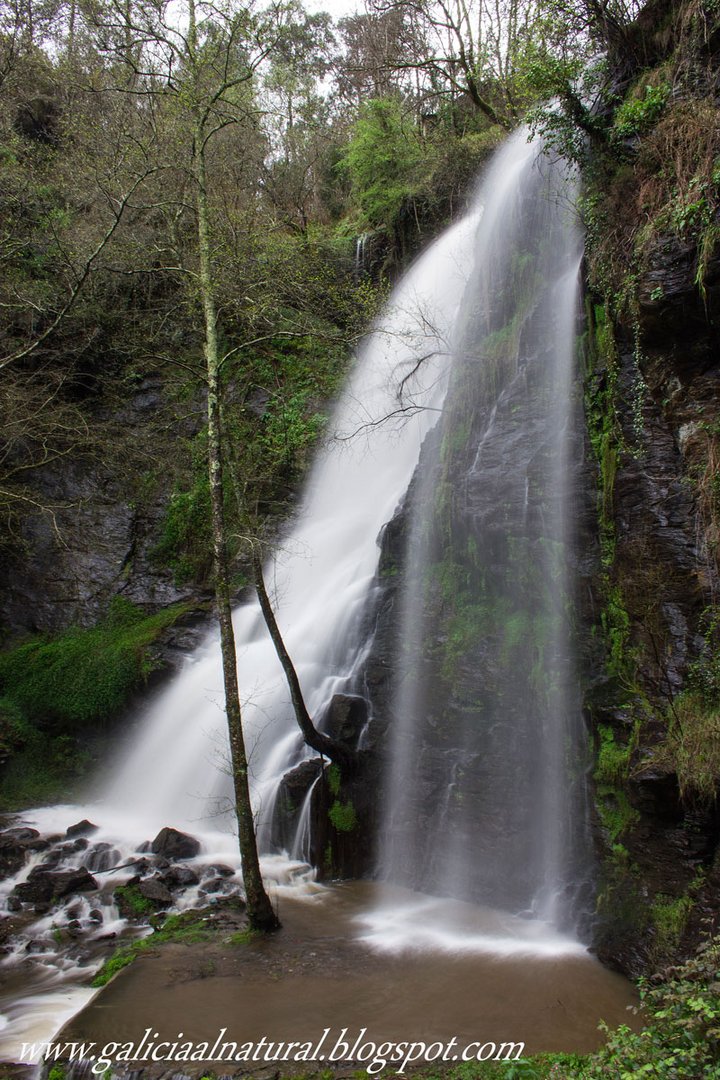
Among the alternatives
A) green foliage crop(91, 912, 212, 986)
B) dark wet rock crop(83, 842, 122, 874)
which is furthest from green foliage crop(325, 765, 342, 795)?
dark wet rock crop(83, 842, 122, 874)

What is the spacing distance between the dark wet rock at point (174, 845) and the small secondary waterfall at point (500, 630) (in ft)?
8.81

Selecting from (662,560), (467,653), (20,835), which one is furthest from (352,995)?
(20,835)

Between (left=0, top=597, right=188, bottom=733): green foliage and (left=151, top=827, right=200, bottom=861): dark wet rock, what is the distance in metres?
4.06

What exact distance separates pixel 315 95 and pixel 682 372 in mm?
22680

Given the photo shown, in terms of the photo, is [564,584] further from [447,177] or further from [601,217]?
[447,177]

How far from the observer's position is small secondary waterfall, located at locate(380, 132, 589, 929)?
7379 mm

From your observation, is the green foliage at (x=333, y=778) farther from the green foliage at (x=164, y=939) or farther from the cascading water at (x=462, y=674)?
the green foliage at (x=164, y=939)

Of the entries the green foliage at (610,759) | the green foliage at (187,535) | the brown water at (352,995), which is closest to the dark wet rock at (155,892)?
the brown water at (352,995)

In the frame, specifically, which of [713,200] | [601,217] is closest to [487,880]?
[713,200]

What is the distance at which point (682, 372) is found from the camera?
284 inches

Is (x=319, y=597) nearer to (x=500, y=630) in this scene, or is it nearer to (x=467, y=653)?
(x=467, y=653)

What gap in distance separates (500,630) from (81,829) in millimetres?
6845

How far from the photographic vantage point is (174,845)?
347 inches

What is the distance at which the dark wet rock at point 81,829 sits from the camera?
958cm
